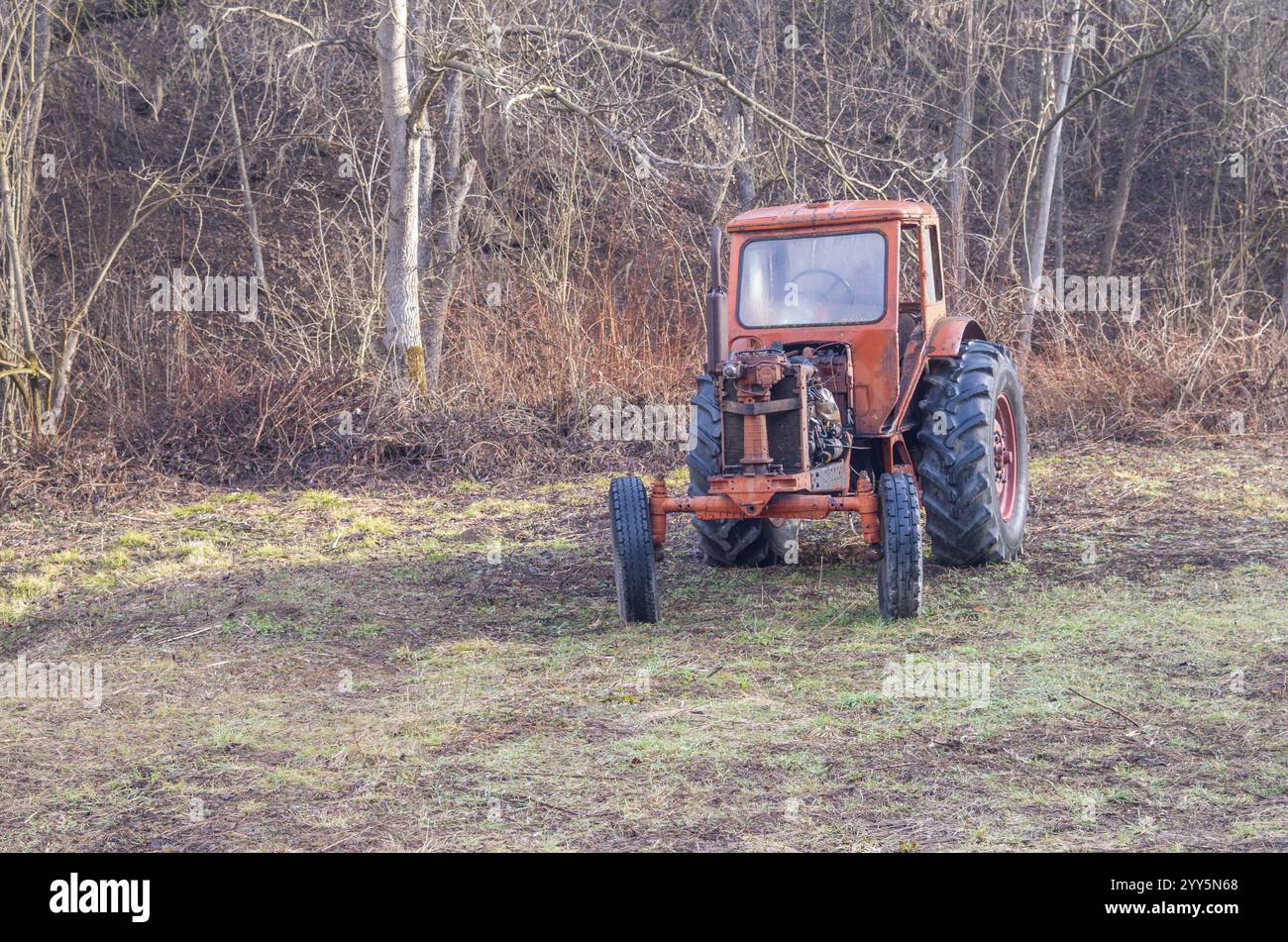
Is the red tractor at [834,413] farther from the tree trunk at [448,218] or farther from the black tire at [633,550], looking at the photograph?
the tree trunk at [448,218]

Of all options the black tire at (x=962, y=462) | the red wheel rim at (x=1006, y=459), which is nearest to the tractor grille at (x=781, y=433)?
the black tire at (x=962, y=462)

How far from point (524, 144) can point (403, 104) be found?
430cm

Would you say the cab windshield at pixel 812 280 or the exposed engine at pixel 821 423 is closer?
the exposed engine at pixel 821 423

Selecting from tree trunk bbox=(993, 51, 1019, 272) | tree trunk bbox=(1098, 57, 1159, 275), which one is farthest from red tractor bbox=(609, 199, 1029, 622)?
tree trunk bbox=(1098, 57, 1159, 275)

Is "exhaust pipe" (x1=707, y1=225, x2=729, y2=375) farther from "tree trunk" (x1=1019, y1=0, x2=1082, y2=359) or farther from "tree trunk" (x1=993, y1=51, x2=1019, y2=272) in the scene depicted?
"tree trunk" (x1=993, y1=51, x2=1019, y2=272)

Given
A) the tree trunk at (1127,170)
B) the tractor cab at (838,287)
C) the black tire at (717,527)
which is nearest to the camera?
the black tire at (717,527)

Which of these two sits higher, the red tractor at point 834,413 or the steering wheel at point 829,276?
the steering wheel at point 829,276

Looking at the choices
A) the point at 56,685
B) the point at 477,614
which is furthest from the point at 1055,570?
the point at 56,685

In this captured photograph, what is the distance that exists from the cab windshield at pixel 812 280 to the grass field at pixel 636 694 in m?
1.56

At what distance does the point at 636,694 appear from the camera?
5832 mm

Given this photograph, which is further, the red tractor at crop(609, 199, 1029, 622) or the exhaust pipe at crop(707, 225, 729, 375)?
the exhaust pipe at crop(707, 225, 729, 375)

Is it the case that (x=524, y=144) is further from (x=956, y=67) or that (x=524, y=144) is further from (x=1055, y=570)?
(x=1055, y=570)

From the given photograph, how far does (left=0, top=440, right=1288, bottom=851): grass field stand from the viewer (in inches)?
173

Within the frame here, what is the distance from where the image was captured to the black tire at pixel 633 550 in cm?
684
